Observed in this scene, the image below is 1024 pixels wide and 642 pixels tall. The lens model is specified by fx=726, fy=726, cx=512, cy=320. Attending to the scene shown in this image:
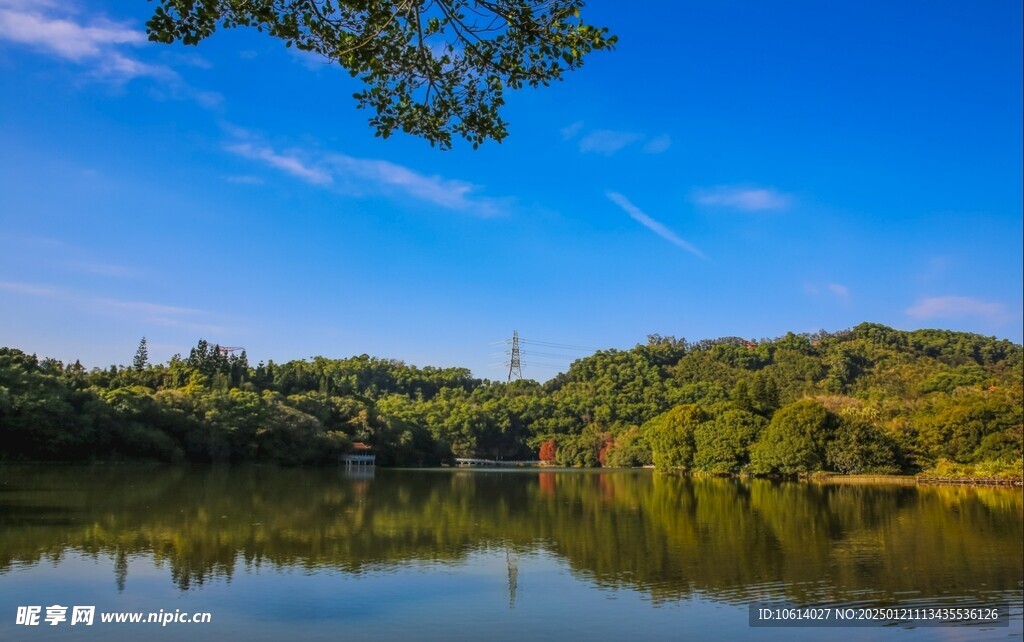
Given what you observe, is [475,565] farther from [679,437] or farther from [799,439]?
[679,437]

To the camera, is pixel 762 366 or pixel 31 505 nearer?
pixel 31 505

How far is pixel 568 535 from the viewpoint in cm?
2088

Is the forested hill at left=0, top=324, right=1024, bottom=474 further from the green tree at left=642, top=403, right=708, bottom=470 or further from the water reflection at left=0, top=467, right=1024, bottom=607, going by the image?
the water reflection at left=0, top=467, right=1024, bottom=607

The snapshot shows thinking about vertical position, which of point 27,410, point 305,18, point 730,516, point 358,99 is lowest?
point 730,516

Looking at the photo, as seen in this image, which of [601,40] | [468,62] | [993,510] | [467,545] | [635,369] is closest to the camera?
[601,40]

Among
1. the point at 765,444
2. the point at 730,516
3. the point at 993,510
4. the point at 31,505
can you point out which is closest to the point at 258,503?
the point at 31,505

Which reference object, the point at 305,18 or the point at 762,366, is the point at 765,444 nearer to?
the point at 305,18

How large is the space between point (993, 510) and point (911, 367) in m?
77.6

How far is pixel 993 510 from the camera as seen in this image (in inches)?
1133

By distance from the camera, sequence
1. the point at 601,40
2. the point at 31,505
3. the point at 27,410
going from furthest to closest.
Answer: the point at 27,410, the point at 31,505, the point at 601,40

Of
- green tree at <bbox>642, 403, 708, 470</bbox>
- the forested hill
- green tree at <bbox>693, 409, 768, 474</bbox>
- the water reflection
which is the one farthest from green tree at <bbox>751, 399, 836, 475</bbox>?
the water reflection

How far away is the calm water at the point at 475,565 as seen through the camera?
11133 millimetres

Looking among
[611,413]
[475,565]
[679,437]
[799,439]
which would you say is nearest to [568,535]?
[475,565]

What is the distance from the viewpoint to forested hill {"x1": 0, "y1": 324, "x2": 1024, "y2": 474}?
46.9 m
